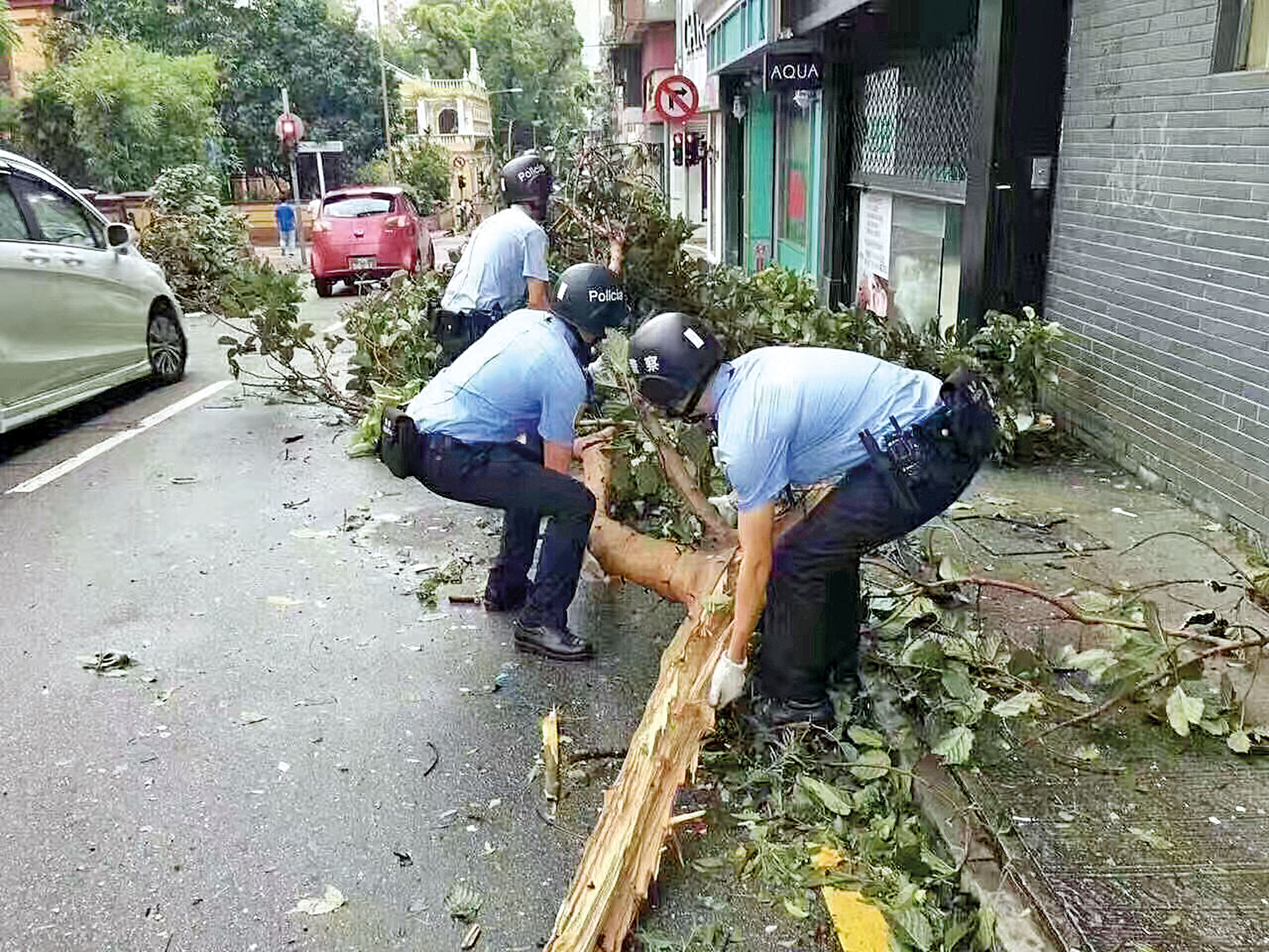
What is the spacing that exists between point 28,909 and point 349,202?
654 inches

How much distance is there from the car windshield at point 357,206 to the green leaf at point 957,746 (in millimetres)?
16287

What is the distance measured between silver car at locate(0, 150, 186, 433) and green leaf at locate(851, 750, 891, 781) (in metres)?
6.04

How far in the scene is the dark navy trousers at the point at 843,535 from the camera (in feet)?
10.9

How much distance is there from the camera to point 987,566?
4781 millimetres

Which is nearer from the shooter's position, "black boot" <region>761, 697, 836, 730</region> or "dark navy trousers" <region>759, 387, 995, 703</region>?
"dark navy trousers" <region>759, 387, 995, 703</region>

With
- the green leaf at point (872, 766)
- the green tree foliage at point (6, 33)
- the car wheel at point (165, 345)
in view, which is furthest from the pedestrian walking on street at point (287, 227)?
the green leaf at point (872, 766)

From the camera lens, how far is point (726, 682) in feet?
10.9

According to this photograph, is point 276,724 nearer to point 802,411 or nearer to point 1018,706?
point 802,411

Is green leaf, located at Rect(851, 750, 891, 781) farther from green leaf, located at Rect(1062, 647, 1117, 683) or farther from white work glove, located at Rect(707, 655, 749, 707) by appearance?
green leaf, located at Rect(1062, 647, 1117, 683)

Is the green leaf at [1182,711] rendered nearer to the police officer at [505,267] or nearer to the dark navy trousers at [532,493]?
the dark navy trousers at [532,493]

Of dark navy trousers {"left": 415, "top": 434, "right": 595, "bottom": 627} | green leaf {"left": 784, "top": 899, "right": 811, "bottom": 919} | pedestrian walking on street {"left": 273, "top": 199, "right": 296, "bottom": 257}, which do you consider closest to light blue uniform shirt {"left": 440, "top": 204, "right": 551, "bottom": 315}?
dark navy trousers {"left": 415, "top": 434, "right": 595, "bottom": 627}

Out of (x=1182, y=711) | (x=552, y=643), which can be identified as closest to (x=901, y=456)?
(x=1182, y=711)

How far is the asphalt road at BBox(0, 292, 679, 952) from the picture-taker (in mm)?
2930

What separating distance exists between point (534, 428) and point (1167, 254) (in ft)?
10.6
